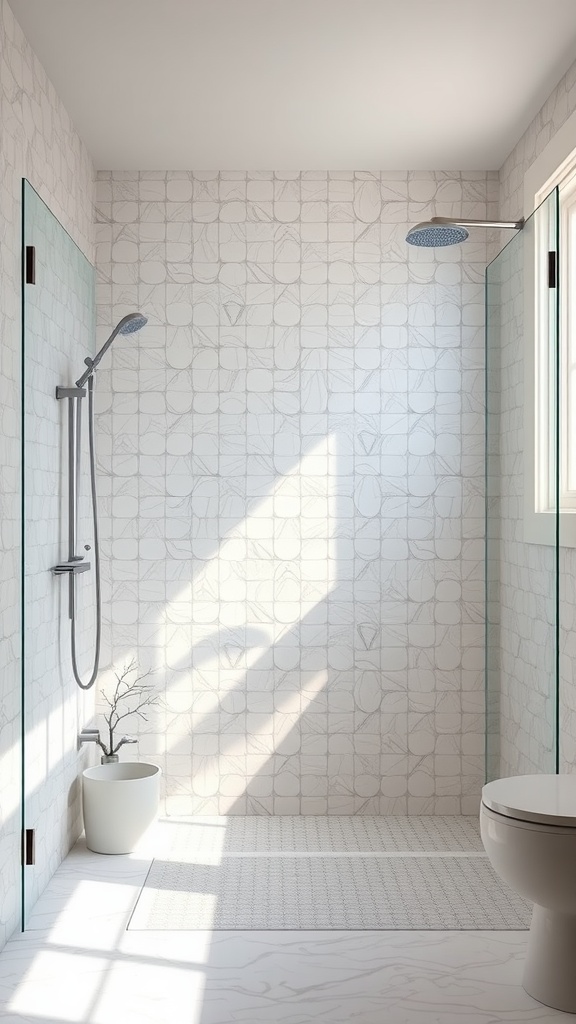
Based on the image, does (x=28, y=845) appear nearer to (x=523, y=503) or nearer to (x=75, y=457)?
(x=75, y=457)

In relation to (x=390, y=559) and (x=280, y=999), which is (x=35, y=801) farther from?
(x=390, y=559)

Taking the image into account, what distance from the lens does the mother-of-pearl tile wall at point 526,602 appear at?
2771mm

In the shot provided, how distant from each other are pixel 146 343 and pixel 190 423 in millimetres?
359

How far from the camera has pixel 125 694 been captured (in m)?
3.66

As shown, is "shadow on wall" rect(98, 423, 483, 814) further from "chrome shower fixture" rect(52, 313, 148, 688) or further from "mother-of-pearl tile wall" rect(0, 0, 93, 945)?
"mother-of-pearl tile wall" rect(0, 0, 93, 945)

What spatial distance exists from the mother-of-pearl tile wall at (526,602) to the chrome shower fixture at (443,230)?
0.22 meters

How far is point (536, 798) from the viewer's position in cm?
219

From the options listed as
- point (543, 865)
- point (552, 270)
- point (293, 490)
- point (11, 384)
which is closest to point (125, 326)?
point (11, 384)

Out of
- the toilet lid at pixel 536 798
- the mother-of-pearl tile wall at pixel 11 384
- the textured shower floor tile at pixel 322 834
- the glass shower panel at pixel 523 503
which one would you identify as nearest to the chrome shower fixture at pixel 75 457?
the mother-of-pearl tile wall at pixel 11 384

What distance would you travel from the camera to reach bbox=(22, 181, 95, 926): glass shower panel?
2680 millimetres

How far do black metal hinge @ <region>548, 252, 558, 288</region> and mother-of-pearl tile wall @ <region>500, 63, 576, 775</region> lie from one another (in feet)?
0.91

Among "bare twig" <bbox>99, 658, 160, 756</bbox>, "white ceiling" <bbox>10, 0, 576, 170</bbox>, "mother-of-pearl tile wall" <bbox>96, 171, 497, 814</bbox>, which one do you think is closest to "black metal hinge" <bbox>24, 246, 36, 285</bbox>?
"white ceiling" <bbox>10, 0, 576, 170</bbox>

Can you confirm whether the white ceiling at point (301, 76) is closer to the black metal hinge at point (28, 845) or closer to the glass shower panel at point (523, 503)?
the glass shower panel at point (523, 503)

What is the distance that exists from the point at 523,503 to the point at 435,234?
0.91 m
